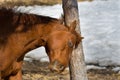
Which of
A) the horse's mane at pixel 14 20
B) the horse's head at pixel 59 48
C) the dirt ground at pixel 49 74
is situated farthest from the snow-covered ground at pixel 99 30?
the horse's head at pixel 59 48

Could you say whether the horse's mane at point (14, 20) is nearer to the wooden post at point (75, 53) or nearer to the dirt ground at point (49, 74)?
the wooden post at point (75, 53)

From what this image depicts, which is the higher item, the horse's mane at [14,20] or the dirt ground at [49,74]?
the horse's mane at [14,20]

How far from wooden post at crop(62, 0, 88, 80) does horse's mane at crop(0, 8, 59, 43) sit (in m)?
1.29

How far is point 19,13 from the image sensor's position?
5996 millimetres

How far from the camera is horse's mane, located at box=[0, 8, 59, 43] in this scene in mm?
5895

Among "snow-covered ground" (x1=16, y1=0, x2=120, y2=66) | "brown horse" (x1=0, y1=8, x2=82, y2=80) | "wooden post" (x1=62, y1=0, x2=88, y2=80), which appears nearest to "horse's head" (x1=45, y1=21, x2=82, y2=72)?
"brown horse" (x1=0, y1=8, x2=82, y2=80)

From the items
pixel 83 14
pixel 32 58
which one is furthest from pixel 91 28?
pixel 32 58

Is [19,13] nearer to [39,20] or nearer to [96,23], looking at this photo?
[39,20]

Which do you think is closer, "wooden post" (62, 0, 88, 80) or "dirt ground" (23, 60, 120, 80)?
"wooden post" (62, 0, 88, 80)

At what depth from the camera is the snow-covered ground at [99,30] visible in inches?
419

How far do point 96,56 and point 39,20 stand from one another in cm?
499

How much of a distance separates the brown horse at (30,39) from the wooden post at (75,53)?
1.33 m

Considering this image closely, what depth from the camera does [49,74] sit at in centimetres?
927

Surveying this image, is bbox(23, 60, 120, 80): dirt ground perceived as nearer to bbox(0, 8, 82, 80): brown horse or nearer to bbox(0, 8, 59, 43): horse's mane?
bbox(0, 8, 82, 80): brown horse
